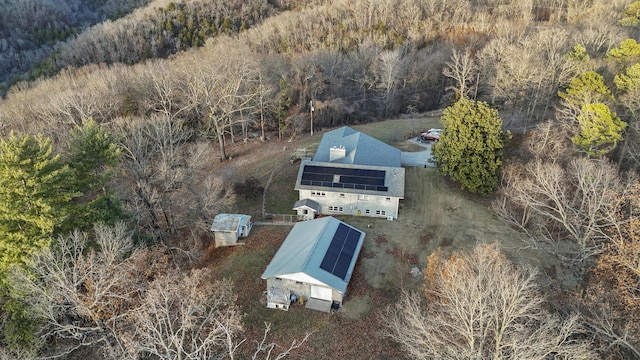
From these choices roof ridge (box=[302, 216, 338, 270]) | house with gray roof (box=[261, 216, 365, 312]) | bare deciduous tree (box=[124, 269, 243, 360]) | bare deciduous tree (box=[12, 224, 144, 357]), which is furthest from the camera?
roof ridge (box=[302, 216, 338, 270])

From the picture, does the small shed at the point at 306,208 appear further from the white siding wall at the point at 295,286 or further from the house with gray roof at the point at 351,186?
the white siding wall at the point at 295,286

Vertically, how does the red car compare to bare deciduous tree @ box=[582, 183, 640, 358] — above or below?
below

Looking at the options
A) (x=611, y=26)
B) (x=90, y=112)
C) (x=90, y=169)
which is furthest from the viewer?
(x=611, y=26)

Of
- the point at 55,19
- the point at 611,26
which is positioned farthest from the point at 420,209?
the point at 55,19

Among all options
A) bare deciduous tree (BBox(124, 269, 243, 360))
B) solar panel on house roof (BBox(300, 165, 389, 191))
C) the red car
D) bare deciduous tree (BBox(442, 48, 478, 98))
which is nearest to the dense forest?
bare deciduous tree (BBox(124, 269, 243, 360))

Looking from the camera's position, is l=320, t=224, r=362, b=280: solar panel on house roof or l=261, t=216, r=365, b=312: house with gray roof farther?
l=320, t=224, r=362, b=280: solar panel on house roof

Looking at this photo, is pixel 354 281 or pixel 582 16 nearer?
pixel 354 281

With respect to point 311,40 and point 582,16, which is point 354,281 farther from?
point 582,16

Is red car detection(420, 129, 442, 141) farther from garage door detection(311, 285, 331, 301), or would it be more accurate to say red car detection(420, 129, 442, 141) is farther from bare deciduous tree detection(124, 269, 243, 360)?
bare deciduous tree detection(124, 269, 243, 360)

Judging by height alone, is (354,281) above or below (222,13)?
below
